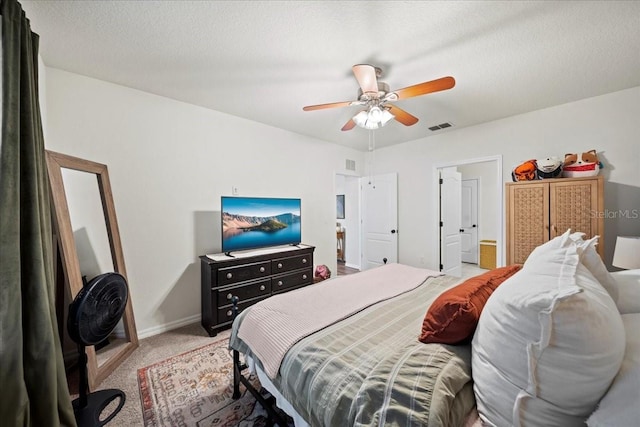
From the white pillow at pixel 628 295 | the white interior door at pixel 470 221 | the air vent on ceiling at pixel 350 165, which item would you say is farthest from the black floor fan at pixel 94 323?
the white interior door at pixel 470 221

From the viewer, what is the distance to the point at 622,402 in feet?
2.00

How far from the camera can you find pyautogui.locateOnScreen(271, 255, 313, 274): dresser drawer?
3188 millimetres

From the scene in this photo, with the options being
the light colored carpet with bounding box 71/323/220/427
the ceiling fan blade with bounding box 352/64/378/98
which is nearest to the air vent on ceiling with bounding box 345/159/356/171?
the ceiling fan blade with bounding box 352/64/378/98

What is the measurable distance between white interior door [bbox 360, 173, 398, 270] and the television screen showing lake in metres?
1.93

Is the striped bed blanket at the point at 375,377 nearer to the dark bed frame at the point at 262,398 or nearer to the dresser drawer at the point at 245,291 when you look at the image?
the dark bed frame at the point at 262,398

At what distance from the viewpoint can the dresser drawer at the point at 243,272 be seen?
8.87 feet

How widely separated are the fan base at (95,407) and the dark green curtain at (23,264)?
10.6 inches

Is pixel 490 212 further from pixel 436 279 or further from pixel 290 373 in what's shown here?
pixel 290 373

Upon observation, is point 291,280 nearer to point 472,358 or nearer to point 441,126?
point 472,358

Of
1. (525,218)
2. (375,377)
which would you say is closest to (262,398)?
(375,377)

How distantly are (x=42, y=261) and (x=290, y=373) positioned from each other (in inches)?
54.4

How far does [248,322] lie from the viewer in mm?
1614

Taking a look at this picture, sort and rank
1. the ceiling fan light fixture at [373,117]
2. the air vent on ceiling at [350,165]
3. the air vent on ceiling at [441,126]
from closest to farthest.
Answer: the ceiling fan light fixture at [373,117], the air vent on ceiling at [441,126], the air vent on ceiling at [350,165]

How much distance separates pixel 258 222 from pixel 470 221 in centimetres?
518
